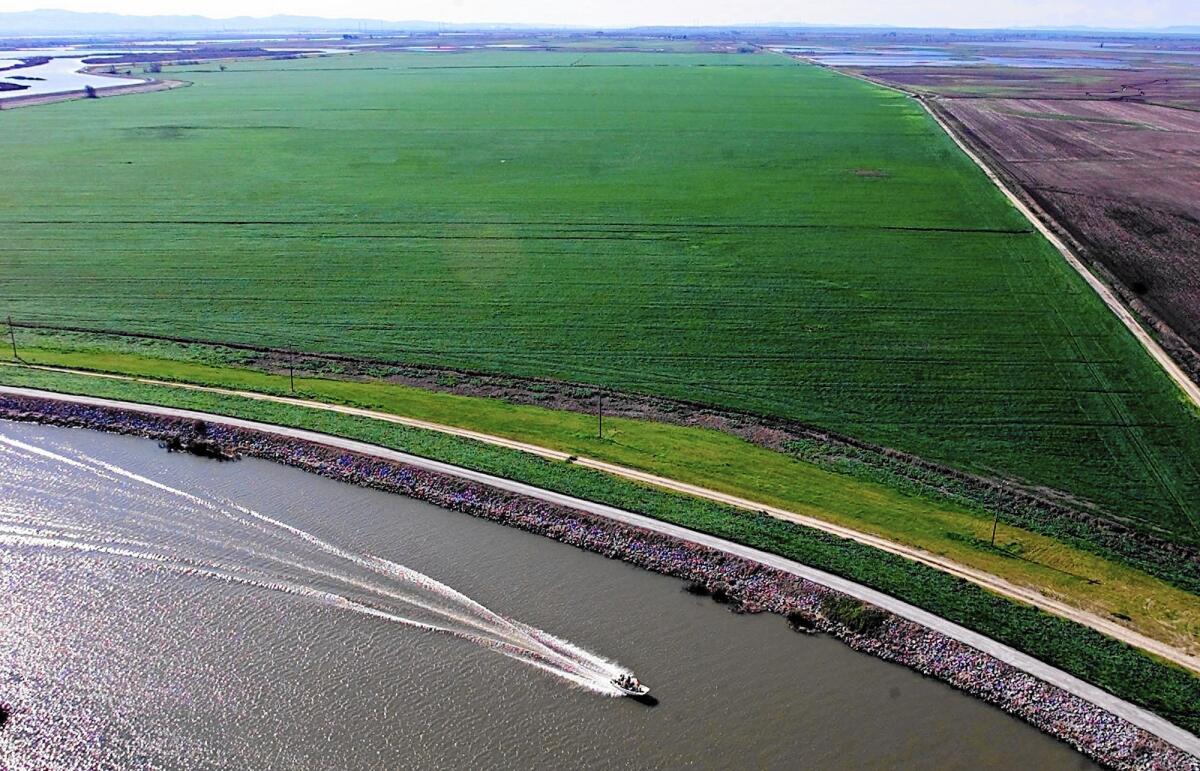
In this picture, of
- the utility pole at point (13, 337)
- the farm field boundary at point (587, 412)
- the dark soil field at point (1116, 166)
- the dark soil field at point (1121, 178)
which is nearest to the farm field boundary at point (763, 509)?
the farm field boundary at point (587, 412)

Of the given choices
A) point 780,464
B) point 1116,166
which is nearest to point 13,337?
point 780,464

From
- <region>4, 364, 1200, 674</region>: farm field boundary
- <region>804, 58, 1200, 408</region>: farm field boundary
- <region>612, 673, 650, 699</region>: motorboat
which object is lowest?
<region>612, 673, 650, 699</region>: motorboat

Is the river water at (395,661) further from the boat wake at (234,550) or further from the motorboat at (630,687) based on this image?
the motorboat at (630,687)

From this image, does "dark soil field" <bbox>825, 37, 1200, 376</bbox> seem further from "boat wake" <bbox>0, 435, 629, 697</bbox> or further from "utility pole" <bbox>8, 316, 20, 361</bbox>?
"utility pole" <bbox>8, 316, 20, 361</bbox>

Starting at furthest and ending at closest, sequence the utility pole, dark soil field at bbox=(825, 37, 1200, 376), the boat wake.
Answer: dark soil field at bbox=(825, 37, 1200, 376), the utility pole, the boat wake

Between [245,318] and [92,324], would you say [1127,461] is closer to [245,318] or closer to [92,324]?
[245,318]

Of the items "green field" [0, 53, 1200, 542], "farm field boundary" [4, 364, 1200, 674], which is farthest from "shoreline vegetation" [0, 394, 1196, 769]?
"green field" [0, 53, 1200, 542]
